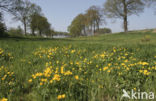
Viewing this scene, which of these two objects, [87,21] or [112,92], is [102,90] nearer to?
[112,92]

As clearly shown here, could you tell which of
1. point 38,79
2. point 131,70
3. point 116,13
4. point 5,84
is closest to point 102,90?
point 131,70

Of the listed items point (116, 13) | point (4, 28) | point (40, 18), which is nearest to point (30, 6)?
point (40, 18)

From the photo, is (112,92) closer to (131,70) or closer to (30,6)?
(131,70)

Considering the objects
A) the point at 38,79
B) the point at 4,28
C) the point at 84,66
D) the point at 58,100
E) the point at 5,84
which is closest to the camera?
the point at 58,100

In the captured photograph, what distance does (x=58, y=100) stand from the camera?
5.11 feet

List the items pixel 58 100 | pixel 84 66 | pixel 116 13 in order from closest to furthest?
1. pixel 58 100
2. pixel 84 66
3. pixel 116 13

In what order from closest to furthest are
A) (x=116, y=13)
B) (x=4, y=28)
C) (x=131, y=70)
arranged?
(x=131, y=70), (x=4, y=28), (x=116, y=13)

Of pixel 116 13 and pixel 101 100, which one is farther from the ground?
pixel 116 13

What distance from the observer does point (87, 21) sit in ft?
136

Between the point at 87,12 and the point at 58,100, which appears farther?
the point at 87,12

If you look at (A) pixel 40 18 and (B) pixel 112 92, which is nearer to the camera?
(B) pixel 112 92

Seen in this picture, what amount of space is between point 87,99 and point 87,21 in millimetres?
41762

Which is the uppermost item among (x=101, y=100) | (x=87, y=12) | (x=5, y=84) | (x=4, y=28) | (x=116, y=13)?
(x=87, y=12)

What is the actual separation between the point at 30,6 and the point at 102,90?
137 ft
